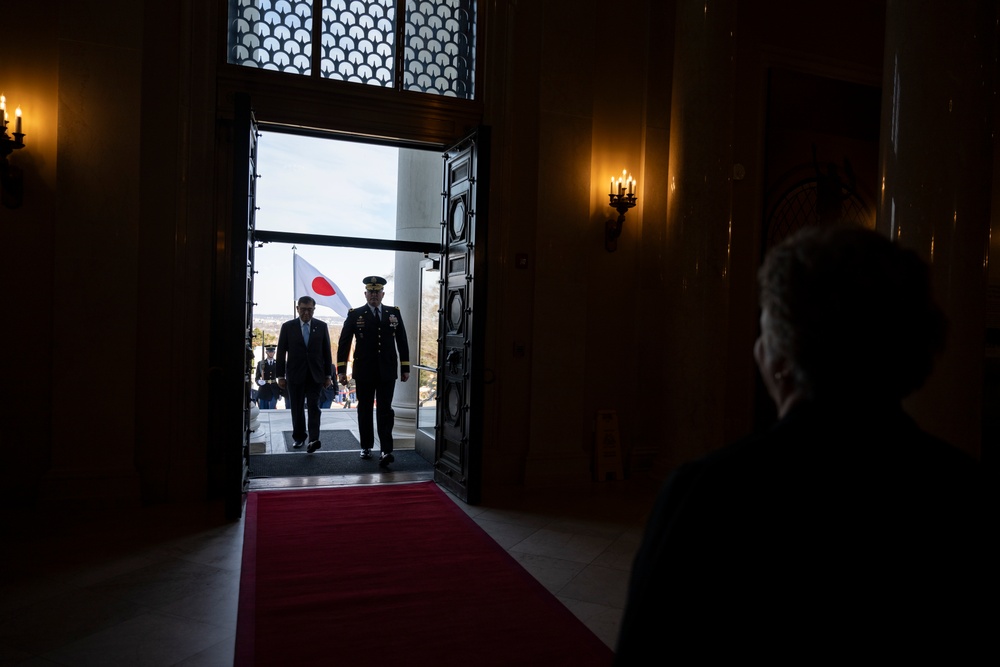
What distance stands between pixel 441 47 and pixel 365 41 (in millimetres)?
651

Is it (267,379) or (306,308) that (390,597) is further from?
(267,379)

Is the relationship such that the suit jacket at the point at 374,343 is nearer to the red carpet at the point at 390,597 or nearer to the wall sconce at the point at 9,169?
the red carpet at the point at 390,597

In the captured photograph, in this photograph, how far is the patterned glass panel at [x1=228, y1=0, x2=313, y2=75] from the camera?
5.40 meters

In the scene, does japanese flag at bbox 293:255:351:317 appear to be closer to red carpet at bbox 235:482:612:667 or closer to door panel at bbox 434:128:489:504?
door panel at bbox 434:128:489:504

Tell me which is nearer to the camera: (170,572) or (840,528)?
(840,528)

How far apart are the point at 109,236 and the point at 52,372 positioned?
40.0 inches

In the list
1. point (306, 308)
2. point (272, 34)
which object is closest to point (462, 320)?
point (306, 308)

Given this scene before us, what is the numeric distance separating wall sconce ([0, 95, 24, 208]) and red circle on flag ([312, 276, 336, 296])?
5.75 meters

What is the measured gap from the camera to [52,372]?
4.78m

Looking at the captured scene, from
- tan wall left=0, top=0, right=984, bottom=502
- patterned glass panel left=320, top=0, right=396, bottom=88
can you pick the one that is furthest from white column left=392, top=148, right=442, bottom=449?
tan wall left=0, top=0, right=984, bottom=502

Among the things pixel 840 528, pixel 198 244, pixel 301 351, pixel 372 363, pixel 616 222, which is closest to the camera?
pixel 840 528

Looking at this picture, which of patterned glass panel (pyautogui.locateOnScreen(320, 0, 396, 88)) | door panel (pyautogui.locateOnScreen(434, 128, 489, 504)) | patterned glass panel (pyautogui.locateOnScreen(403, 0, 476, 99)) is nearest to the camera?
door panel (pyautogui.locateOnScreen(434, 128, 489, 504))

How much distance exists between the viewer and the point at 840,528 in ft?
2.92

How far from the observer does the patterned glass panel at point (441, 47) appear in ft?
19.3
